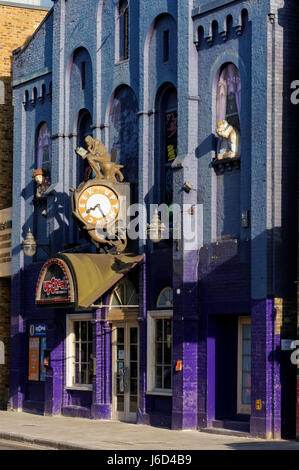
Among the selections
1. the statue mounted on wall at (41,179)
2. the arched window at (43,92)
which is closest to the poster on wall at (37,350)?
the statue mounted on wall at (41,179)

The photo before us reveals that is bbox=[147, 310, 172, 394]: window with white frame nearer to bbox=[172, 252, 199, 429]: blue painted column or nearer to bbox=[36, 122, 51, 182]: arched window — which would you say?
bbox=[172, 252, 199, 429]: blue painted column

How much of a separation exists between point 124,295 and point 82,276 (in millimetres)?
2084

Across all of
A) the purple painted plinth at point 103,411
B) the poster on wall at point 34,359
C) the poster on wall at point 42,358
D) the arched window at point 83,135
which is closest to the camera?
the purple painted plinth at point 103,411

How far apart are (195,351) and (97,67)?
9.28m

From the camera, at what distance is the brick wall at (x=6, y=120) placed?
4056 centimetres

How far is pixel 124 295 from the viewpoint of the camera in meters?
32.7

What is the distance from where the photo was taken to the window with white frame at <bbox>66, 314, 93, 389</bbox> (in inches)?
1345

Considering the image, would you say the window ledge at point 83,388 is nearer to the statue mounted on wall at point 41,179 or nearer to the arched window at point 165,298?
the arched window at point 165,298

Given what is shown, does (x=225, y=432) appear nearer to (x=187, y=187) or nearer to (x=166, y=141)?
(x=187, y=187)

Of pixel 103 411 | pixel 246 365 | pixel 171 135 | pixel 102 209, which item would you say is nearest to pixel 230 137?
pixel 171 135

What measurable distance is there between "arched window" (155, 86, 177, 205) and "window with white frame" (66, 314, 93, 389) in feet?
16.0

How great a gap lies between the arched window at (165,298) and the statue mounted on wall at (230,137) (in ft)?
13.3

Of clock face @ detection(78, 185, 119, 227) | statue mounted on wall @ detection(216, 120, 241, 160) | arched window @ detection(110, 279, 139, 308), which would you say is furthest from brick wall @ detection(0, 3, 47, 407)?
statue mounted on wall @ detection(216, 120, 241, 160)

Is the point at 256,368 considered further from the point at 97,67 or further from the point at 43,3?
the point at 43,3
